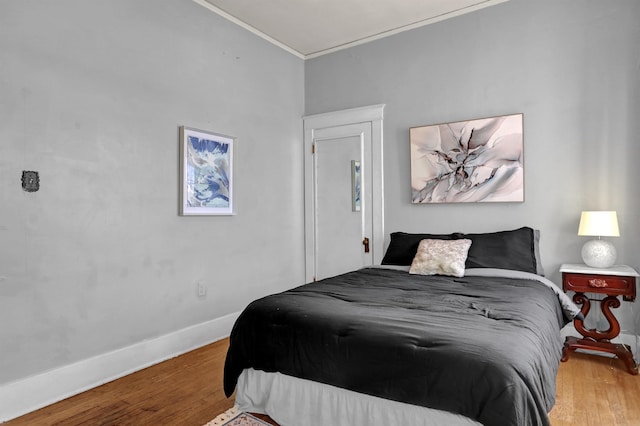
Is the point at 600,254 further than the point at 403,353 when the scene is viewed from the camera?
Yes

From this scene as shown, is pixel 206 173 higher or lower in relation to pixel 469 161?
lower

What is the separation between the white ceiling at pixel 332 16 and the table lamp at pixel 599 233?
2.01 metres

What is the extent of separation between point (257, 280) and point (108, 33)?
95.1 inches

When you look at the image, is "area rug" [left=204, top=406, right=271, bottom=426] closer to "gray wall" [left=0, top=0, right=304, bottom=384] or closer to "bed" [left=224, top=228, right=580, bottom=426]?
"bed" [left=224, top=228, right=580, bottom=426]

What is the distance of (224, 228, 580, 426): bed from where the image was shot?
1.52 m

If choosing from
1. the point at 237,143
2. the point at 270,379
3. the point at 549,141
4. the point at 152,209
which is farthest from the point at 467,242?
the point at 152,209

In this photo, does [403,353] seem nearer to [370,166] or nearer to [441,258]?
[441,258]

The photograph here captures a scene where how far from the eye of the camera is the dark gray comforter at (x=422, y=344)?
1495mm

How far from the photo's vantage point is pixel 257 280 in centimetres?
408

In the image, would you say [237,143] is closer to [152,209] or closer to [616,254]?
[152,209]

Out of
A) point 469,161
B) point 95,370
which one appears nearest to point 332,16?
point 469,161

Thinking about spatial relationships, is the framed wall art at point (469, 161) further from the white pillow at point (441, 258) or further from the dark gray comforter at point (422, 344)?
the dark gray comforter at point (422, 344)

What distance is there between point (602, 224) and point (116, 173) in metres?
3.43

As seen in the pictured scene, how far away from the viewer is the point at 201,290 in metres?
3.50
